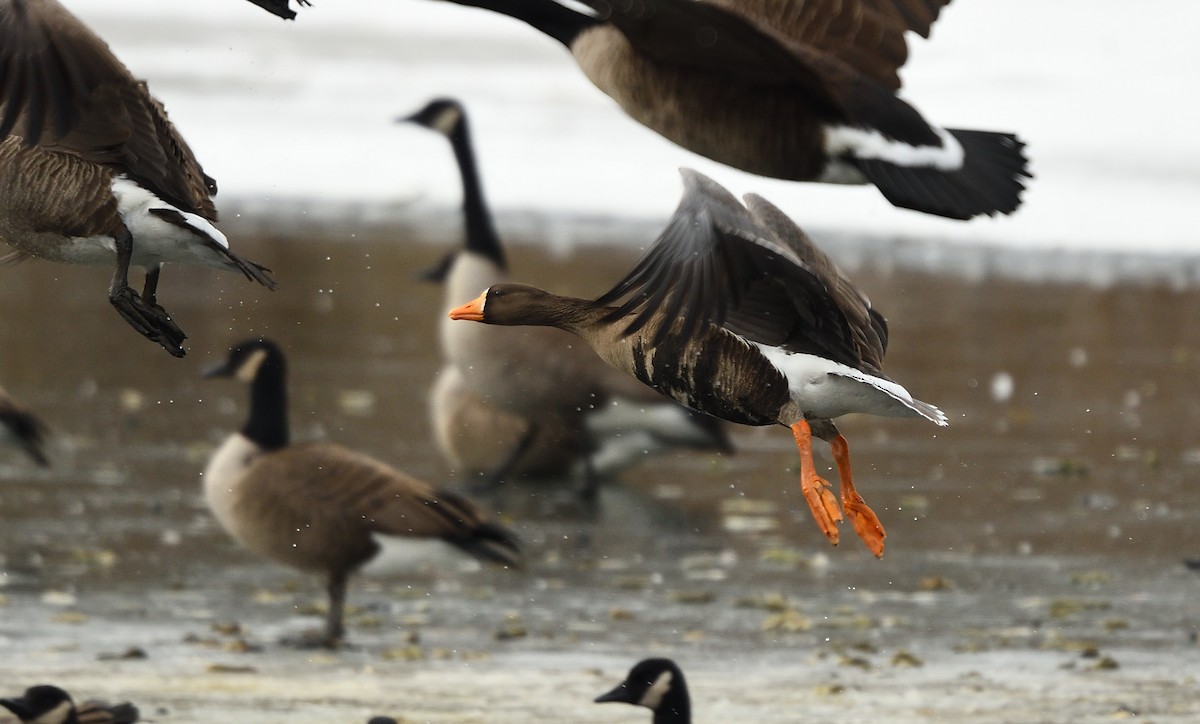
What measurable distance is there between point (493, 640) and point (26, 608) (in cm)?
190

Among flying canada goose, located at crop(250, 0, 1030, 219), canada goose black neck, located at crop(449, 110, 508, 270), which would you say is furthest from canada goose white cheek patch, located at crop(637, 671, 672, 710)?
canada goose black neck, located at crop(449, 110, 508, 270)

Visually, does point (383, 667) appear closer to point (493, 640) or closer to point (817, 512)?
point (493, 640)

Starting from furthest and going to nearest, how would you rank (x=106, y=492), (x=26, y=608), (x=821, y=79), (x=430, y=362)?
1. (x=430, y=362)
2. (x=106, y=492)
3. (x=26, y=608)
4. (x=821, y=79)

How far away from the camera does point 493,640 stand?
7004 millimetres

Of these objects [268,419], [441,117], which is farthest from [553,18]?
[441,117]

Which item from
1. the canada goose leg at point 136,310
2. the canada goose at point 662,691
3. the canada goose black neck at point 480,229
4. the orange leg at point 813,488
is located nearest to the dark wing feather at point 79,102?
the canada goose leg at point 136,310

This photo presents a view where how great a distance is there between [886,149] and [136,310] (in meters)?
1.79

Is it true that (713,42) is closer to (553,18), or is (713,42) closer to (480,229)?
(553,18)

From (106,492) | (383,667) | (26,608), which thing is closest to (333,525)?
(383,667)

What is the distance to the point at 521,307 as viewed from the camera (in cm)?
467

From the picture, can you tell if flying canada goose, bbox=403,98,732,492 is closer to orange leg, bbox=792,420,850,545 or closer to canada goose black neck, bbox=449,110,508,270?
canada goose black neck, bbox=449,110,508,270

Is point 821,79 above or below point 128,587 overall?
above

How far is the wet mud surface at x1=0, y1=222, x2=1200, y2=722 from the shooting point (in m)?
6.49

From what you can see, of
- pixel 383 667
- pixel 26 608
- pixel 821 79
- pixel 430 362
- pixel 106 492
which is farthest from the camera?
pixel 430 362
